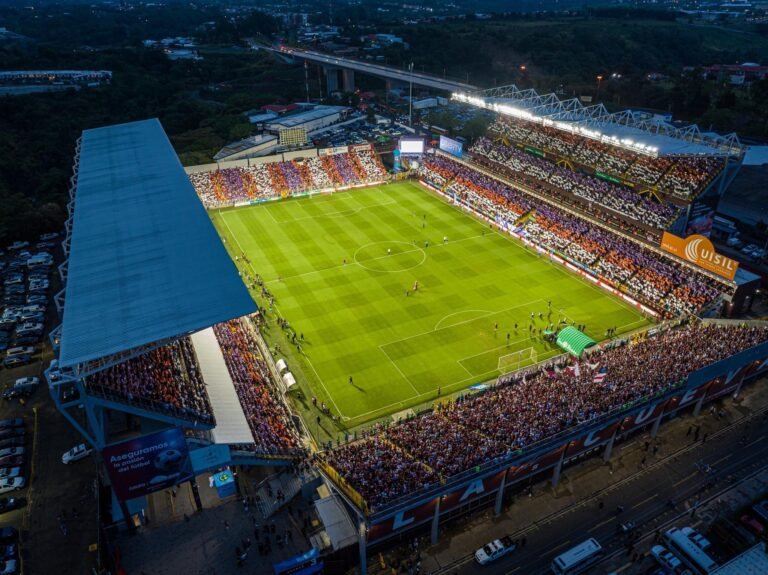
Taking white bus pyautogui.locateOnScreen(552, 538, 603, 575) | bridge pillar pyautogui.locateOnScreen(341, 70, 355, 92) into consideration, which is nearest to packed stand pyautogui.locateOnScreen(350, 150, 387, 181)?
white bus pyautogui.locateOnScreen(552, 538, 603, 575)

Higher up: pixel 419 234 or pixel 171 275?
pixel 171 275

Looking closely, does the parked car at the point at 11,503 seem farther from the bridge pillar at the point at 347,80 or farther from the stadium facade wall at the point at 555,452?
the bridge pillar at the point at 347,80

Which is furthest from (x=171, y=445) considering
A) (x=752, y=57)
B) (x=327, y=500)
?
(x=752, y=57)

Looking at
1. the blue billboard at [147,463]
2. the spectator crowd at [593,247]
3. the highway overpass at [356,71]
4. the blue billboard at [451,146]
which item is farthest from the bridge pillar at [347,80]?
the blue billboard at [147,463]

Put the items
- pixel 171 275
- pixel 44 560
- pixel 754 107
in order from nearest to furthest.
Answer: pixel 44 560 → pixel 171 275 → pixel 754 107

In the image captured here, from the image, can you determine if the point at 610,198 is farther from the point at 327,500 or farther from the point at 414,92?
the point at 414,92

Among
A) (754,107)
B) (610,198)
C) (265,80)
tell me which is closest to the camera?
(610,198)

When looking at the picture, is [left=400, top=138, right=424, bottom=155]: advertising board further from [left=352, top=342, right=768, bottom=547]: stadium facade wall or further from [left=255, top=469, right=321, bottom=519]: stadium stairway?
[left=255, top=469, right=321, bottom=519]: stadium stairway

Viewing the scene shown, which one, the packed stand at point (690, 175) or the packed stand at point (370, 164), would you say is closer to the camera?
the packed stand at point (690, 175)
